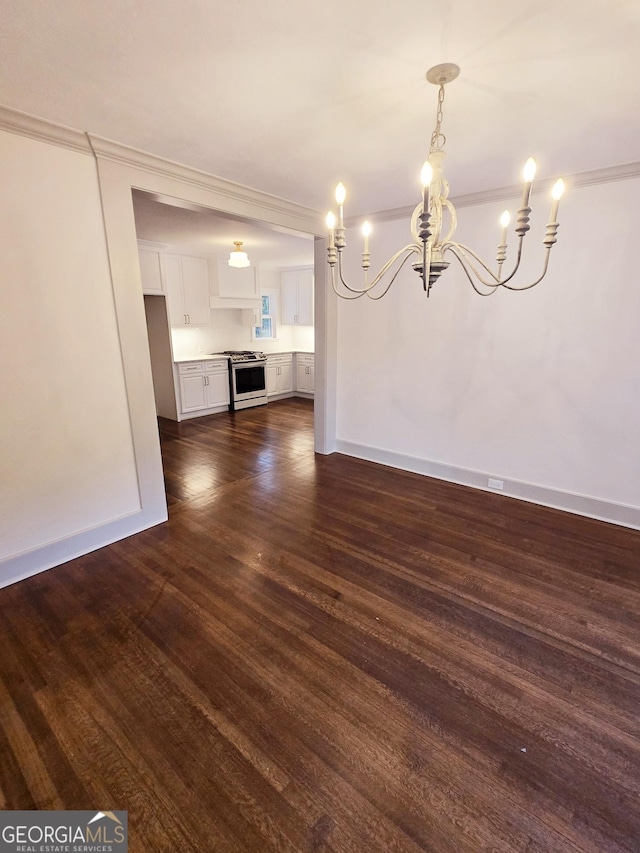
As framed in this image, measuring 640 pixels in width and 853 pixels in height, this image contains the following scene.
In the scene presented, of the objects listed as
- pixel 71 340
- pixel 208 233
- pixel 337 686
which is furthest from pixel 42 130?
pixel 337 686

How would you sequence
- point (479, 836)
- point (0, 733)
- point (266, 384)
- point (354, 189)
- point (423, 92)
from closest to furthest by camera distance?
point (479, 836) → point (0, 733) → point (423, 92) → point (354, 189) → point (266, 384)

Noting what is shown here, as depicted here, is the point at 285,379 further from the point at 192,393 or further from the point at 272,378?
the point at 192,393

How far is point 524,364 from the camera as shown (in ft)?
10.6

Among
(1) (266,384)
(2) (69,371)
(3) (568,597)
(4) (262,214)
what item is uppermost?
(4) (262,214)

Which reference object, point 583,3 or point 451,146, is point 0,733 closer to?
point 583,3

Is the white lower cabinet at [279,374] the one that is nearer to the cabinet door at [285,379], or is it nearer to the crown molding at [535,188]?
the cabinet door at [285,379]

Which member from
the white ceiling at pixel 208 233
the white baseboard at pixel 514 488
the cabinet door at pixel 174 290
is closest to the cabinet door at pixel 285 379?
the white ceiling at pixel 208 233

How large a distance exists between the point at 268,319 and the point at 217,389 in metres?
2.25

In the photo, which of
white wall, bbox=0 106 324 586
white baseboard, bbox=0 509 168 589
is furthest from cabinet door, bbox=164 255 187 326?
white baseboard, bbox=0 509 168 589

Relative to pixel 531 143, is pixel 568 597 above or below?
below

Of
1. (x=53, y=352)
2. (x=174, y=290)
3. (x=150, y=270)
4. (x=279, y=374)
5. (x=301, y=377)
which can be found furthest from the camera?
(x=301, y=377)

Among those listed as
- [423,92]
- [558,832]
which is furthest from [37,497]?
[423,92]

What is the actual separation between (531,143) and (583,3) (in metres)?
1.07

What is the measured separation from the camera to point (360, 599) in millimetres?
2211
